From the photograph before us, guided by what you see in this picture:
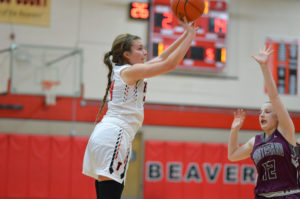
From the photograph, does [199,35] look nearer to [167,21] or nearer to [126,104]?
[167,21]

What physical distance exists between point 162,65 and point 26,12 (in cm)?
682

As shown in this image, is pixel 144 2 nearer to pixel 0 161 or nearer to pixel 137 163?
pixel 137 163

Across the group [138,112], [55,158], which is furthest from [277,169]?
[55,158]

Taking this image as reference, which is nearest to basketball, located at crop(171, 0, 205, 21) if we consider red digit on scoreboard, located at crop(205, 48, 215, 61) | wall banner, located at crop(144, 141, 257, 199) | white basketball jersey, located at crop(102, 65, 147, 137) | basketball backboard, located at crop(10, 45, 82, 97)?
white basketball jersey, located at crop(102, 65, 147, 137)

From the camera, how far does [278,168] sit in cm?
322

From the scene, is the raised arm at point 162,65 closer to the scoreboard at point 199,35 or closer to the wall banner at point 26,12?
the scoreboard at point 199,35

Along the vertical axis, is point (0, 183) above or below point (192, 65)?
below

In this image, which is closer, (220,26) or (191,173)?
(191,173)

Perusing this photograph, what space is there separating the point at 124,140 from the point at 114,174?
0.23 meters

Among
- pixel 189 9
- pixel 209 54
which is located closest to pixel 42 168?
pixel 209 54

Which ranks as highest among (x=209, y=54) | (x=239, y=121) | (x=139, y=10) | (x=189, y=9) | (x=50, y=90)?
(x=139, y=10)

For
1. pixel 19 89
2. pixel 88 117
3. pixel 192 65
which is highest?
pixel 192 65

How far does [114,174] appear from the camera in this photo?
257 centimetres

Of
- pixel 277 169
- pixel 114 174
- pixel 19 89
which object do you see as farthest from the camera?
pixel 19 89
